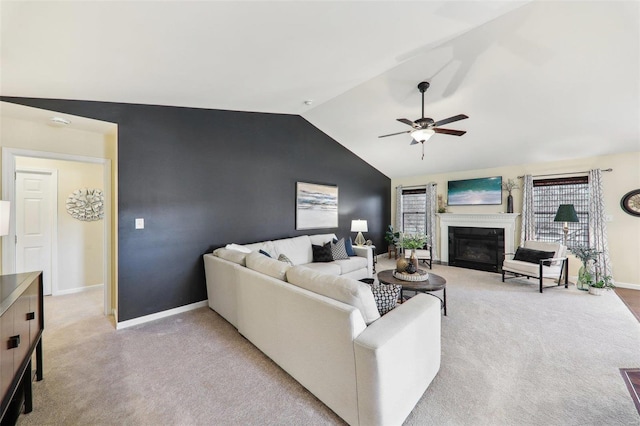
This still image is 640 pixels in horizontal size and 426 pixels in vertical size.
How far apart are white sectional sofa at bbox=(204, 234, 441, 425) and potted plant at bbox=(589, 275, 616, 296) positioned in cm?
395

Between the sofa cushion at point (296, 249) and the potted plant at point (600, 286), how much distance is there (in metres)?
4.56

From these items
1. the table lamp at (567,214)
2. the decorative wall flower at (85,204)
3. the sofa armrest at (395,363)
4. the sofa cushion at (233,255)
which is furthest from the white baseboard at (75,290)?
the table lamp at (567,214)

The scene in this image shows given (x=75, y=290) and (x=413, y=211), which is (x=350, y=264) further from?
(x=75, y=290)

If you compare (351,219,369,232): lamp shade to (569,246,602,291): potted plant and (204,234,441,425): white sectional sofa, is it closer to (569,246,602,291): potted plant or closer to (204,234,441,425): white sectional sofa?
(204,234,441,425): white sectional sofa

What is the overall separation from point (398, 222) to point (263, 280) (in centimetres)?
564

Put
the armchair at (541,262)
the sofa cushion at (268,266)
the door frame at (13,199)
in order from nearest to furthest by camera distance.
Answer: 1. the sofa cushion at (268,266)
2. the door frame at (13,199)
3. the armchair at (541,262)

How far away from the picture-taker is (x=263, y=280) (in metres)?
2.23

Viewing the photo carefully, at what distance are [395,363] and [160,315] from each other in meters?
3.01

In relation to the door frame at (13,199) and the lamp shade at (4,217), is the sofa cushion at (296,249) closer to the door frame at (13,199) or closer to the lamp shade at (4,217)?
the door frame at (13,199)

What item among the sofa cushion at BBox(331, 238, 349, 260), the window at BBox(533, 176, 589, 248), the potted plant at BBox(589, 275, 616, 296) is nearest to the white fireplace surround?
the window at BBox(533, 176, 589, 248)

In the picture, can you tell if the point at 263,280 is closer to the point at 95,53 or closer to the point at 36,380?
the point at 36,380

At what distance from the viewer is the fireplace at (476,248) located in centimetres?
550

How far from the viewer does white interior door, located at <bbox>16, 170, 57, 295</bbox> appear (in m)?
3.65

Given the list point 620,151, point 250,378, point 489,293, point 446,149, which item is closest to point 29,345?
point 250,378
